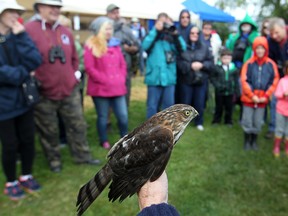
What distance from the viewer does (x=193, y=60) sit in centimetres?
602

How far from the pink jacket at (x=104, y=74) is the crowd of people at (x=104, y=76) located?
0.02 m

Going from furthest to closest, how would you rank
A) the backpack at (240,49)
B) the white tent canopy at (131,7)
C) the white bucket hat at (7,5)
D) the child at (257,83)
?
the white tent canopy at (131,7) < the backpack at (240,49) < the child at (257,83) < the white bucket hat at (7,5)

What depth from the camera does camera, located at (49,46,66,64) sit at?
3.84 metres

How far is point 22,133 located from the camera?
12.0 ft

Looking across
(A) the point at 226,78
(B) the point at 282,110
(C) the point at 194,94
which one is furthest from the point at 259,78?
(C) the point at 194,94

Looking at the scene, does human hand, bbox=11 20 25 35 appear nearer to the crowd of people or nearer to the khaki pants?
the crowd of people

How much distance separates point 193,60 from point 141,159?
171 inches

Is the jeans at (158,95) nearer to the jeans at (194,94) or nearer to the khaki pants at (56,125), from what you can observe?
the jeans at (194,94)

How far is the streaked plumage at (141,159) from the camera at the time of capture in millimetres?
1932

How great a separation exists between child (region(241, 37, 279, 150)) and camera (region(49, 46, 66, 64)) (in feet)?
9.76

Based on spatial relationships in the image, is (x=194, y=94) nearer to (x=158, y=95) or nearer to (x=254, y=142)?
(x=158, y=95)

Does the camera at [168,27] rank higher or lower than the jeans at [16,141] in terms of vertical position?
higher

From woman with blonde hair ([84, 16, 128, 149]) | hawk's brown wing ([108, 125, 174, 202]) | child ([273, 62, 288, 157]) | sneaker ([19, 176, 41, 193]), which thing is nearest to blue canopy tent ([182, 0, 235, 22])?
child ([273, 62, 288, 157])

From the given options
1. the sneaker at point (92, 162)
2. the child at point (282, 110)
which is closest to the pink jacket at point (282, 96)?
the child at point (282, 110)
